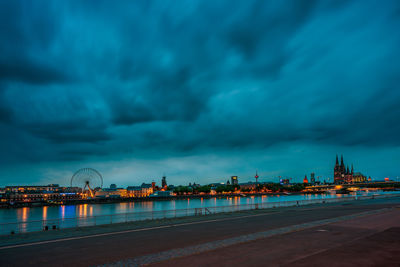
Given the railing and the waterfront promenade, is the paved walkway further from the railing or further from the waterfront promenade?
the railing

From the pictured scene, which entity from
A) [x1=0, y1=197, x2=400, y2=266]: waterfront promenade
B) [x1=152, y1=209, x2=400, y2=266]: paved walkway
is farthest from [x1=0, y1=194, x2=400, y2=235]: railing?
[x1=152, y1=209, x2=400, y2=266]: paved walkway

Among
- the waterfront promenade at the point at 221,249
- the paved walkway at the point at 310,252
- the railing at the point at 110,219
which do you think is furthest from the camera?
the railing at the point at 110,219

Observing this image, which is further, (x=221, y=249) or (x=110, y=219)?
(x=110, y=219)

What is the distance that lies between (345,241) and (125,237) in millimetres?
13213

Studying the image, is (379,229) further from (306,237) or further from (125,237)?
(125,237)

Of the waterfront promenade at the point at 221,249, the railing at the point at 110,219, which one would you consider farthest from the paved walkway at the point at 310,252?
the railing at the point at 110,219

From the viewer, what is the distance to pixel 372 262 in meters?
10.4

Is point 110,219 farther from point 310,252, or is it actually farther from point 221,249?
point 310,252

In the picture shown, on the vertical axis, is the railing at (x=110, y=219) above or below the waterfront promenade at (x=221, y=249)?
below

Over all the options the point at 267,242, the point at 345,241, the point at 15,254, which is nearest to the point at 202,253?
the point at 267,242

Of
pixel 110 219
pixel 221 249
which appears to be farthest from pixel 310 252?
pixel 110 219

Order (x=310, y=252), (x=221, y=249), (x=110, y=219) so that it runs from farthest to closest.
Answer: (x=110, y=219) → (x=221, y=249) → (x=310, y=252)

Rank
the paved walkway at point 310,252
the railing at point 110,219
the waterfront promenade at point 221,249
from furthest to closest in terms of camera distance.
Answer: the railing at point 110,219 < the waterfront promenade at point 221,249 < the paved walkway at point 310,252

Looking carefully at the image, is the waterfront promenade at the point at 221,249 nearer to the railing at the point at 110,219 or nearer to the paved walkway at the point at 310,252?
the paved walkway at the point at 310,252
